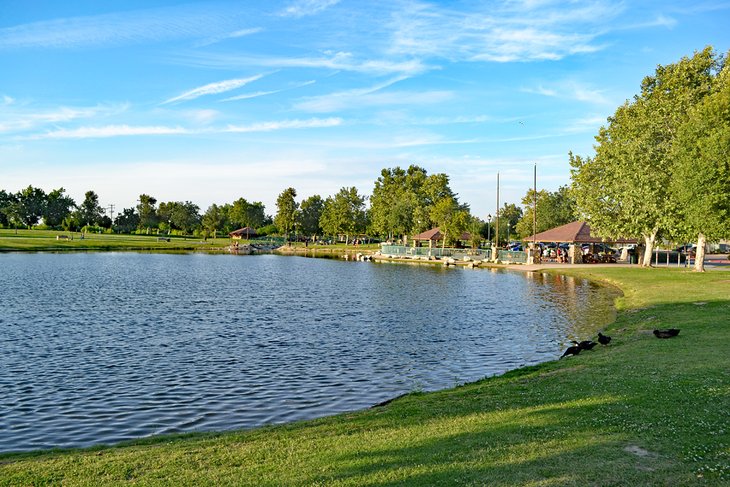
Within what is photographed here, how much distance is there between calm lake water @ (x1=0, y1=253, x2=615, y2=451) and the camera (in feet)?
44.3

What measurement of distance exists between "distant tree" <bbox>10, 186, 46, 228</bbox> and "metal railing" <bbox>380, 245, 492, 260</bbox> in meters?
108

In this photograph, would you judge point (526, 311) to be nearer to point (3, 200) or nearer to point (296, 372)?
point (296, 372)

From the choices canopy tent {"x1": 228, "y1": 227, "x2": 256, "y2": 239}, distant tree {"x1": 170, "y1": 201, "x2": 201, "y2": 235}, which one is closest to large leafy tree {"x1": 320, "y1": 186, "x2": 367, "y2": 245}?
canopy tent {"x1": 228, "y1": 227, "x2": 256, "y2": 239}

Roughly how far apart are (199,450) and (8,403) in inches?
293

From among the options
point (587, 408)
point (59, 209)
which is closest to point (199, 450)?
point (587, 408)

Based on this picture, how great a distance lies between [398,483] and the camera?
7152 mm

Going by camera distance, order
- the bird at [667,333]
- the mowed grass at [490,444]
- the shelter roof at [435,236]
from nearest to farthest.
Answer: the mowed grass at [490,444] → the bird at [667,333] → the shelter roof at [435,236]

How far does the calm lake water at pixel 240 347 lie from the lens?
13.5 m

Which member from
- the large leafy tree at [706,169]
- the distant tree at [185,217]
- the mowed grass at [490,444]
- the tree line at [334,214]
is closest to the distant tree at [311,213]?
the tree line at [334,214]

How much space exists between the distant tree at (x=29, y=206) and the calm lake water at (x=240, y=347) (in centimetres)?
11911

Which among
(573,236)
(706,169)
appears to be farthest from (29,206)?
(706,169)

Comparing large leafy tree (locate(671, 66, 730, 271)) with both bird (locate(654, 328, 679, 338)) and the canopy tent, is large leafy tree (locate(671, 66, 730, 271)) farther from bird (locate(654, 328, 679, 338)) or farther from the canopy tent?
the canopy tent

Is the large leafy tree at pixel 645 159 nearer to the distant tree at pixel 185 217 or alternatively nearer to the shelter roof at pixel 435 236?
the shelter roof at pixel 435 236

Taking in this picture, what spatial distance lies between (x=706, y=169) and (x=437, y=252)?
42.8 meters
